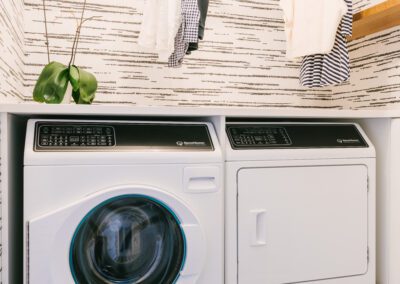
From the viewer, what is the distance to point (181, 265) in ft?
4.29

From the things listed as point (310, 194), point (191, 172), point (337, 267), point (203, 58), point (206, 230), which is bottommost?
point (337, 267)

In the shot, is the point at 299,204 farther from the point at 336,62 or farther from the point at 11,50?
the point at 11,50

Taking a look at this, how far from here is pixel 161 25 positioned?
165 cm

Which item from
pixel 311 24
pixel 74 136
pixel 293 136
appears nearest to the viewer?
pixel 74 136

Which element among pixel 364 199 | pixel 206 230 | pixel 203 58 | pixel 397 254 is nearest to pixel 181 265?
pixel 206 230

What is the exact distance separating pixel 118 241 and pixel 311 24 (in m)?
1.35

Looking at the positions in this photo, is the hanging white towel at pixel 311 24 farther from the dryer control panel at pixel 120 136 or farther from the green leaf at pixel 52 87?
the green leaf at pixel 52 87

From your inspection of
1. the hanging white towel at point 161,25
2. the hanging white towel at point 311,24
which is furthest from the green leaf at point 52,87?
the hanging white towel at point 311,24

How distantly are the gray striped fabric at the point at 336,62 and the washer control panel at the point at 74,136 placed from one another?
3.68 ft

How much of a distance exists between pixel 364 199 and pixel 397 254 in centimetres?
29

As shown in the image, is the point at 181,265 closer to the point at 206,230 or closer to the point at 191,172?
the point at 206,230

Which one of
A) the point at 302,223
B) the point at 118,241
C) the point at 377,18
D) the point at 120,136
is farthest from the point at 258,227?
the point at 377,18

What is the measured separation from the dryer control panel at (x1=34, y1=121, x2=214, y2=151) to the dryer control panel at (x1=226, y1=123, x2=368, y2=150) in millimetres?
163

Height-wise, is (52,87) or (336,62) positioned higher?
(336,62)
